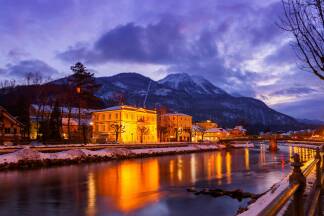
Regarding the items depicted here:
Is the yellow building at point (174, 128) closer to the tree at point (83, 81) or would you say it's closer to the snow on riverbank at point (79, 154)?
the snow on riverbank at point (79, 154)

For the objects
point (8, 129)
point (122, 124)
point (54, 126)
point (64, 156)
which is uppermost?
point (122, 124)

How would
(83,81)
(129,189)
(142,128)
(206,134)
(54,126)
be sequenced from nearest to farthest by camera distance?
(129,189)
(54,126)
(83,81)
(142,128)
(206,134)

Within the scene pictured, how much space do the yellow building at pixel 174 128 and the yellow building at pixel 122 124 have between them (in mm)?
15949

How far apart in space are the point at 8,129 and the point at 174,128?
202ft

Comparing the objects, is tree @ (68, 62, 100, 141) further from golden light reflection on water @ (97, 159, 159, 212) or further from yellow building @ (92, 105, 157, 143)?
golden light reflection on water @ (97, 159, 159, 212)

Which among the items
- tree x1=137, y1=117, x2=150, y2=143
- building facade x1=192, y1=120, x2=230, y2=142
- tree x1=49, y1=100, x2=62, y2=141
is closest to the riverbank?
tree x1=49, y1=100, x2=62, y2=141

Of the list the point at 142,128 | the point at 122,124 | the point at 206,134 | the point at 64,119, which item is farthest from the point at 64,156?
the point at 206,134

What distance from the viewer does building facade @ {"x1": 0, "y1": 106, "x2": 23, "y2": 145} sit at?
58156mm

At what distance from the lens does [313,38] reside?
27.6 ft

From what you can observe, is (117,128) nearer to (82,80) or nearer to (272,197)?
(82,80)

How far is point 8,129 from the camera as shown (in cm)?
6119

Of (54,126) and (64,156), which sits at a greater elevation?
(54,126)

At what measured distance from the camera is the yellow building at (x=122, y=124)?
84.2 meters

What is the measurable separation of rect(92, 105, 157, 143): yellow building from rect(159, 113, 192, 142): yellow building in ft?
52.3
